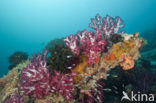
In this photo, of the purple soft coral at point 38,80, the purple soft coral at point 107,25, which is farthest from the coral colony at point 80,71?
the purple soft coral at point 107,25

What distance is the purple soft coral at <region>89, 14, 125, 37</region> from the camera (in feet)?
20.4

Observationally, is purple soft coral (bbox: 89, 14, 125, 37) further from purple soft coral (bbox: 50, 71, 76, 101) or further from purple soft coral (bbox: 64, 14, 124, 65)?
purple soft coral (bbox: 50, 71, 76, 101)

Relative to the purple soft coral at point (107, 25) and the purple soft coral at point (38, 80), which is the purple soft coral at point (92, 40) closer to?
the purple soft coral at point (107, 25)

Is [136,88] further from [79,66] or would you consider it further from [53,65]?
[53,65]

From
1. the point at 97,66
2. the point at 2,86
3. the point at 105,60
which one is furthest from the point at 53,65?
the point at 2,86

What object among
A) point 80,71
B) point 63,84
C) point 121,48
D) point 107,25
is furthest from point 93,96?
point 107,25

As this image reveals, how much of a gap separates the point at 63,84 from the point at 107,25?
11.8 ft

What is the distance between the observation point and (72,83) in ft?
16.0

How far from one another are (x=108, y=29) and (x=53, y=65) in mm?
3183

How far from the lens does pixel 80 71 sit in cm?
532

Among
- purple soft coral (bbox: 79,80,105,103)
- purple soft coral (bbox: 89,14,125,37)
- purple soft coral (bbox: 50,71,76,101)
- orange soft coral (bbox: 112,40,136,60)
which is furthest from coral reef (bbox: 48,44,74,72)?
purple soft coral (bbox: 89,14,125,37)

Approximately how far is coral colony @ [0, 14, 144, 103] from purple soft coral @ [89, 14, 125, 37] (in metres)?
0.47

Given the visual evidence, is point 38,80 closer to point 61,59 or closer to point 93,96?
point 61,59

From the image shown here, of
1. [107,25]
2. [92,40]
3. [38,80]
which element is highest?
[107,25]
